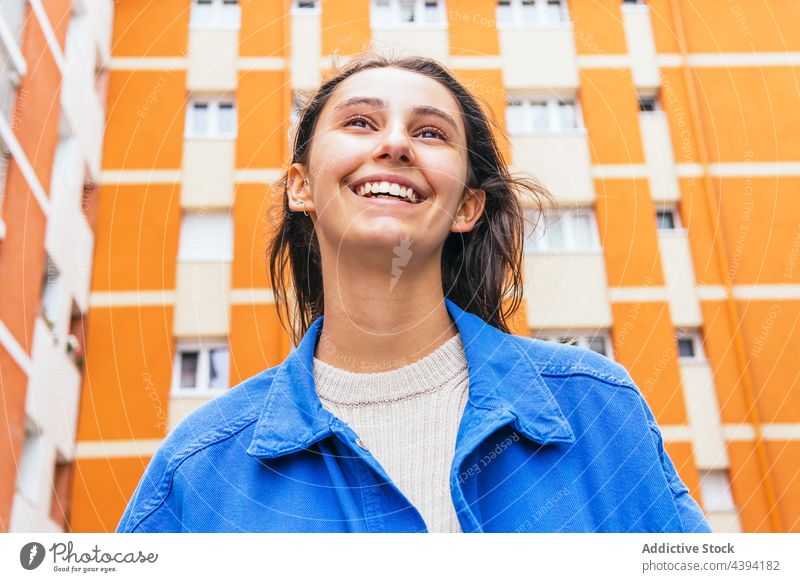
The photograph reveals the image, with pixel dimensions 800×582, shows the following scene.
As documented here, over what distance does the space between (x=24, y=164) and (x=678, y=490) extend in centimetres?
155

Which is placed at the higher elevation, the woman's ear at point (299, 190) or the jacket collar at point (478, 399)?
the woman's ear at point (299, 190)

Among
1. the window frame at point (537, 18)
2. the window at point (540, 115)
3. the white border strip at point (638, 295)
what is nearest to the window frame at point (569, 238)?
the white border strip at point (638, 295)

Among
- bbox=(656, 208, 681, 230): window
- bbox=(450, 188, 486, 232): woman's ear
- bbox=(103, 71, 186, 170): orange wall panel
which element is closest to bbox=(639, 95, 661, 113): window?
bbox=(656, 208, 681, 230): window

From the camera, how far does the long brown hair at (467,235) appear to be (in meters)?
0.99

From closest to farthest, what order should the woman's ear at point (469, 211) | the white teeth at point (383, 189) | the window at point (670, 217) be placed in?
the white teeth at point (383, 189) → the woman's ear at point (469, 211) → the window at point (670, 217)

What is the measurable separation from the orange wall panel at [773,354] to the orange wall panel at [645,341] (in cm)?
27

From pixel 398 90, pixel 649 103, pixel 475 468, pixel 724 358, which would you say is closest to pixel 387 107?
pixel 398 90

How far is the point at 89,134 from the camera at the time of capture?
202cm

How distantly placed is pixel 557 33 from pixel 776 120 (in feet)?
2.04

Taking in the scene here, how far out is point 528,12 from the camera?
1.94 m

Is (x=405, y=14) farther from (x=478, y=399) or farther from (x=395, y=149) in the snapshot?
(x=478, y=399)

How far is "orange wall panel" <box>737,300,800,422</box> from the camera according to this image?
5.47 ft

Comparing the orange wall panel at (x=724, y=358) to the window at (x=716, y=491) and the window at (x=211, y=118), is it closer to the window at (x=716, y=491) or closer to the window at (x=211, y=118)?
the window at (x=716, y=491)

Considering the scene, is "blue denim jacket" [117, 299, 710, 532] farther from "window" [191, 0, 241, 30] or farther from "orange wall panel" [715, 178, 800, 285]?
"window" [191, 0, 241, 30]
